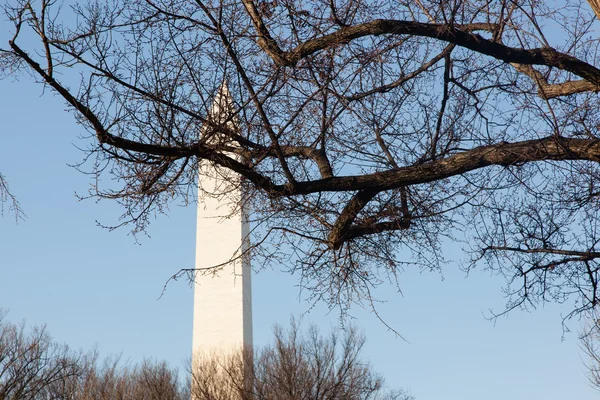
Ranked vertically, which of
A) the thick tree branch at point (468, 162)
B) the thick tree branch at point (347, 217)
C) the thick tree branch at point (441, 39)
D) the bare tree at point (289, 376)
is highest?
the bare tree at point (289, 376)

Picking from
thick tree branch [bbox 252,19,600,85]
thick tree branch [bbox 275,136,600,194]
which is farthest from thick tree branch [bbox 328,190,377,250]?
thick tree branch [bbox 252,19,600,85]

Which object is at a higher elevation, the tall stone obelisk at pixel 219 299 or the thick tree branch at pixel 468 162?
the tall stone obelisk at pixel 219 299

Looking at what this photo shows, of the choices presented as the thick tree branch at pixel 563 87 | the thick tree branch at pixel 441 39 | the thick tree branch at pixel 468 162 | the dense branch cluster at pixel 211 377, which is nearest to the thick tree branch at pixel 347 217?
the thick tree branch at pixel 468 162

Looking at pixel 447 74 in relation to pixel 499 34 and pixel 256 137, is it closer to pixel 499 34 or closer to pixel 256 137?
pixel 499 34

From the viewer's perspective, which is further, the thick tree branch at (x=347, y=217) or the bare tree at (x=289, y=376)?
the bare tree at (x=289, y=376)

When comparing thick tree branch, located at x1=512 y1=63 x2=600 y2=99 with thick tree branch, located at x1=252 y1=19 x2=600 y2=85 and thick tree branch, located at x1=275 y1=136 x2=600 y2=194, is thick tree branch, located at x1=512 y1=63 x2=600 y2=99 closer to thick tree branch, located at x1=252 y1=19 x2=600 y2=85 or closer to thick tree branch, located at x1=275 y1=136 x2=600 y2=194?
thick tree branch, located at x1=252 y1=19 x2=600 y2=85

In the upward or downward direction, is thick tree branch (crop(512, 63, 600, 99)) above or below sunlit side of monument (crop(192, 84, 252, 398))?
below

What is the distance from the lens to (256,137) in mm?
6434

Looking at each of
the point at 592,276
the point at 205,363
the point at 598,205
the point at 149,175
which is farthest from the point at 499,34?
the point at 205,363

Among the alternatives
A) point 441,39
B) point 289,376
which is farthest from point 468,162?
point 289,376

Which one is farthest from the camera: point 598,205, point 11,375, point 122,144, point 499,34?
point 11,375

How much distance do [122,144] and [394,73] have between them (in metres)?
2.45

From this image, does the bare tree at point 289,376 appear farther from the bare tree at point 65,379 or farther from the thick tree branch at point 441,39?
the thick tree branch at point 441,39

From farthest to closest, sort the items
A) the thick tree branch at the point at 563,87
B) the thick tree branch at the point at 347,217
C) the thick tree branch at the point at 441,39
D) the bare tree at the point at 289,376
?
the bare tree at the point at 289,376
the thick tree branch at the point at 347,217
the thick tree branch at the point at 563,87
the thick tree branch at the point at 441,39
